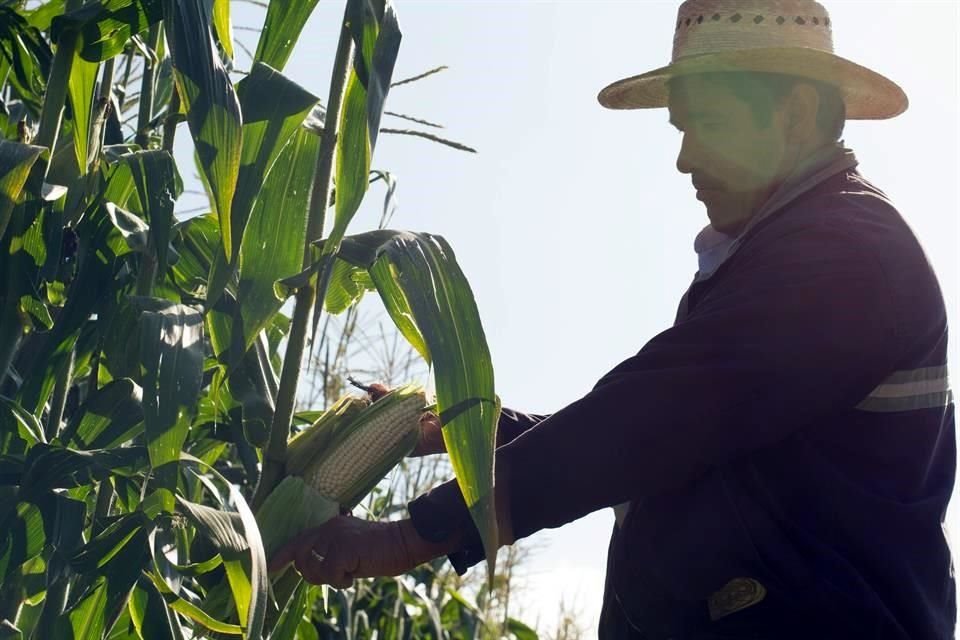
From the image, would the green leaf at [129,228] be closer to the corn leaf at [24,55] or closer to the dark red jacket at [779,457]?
the corn leaf at [24,55]

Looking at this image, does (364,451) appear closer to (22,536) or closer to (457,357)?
(457,357)

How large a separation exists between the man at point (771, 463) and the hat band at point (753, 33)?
33 cm

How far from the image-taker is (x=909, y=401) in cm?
188

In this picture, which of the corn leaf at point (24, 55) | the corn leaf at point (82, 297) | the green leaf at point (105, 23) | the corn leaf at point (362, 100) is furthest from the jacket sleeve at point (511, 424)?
the corn leaf at point (24, 55)

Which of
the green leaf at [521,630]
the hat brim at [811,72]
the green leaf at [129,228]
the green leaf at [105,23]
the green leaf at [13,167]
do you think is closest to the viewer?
the green leaf at [13,167]

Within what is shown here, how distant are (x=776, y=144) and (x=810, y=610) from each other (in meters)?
0.73

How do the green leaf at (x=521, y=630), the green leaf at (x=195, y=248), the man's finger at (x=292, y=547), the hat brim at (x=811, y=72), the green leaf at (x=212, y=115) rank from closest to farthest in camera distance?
the green leaf at (x=212, y=115), the man's finger at (x=292, y=547), the hat brim at (x=811, y=72), the green leaf at (x=195, y=248), the green leaf at (x=521, y=630)

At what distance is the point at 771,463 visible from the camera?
1827mm

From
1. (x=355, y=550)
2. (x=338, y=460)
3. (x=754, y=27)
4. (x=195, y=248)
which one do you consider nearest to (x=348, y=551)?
(x=355, y=550)

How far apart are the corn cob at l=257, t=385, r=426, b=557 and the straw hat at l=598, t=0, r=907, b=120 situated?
28.3 inches

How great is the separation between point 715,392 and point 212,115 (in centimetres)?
72

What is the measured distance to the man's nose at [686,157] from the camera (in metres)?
A: 2.15

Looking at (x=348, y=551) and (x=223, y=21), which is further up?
(x=223, y=21)

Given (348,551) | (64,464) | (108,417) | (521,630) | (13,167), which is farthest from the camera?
(521,630)
